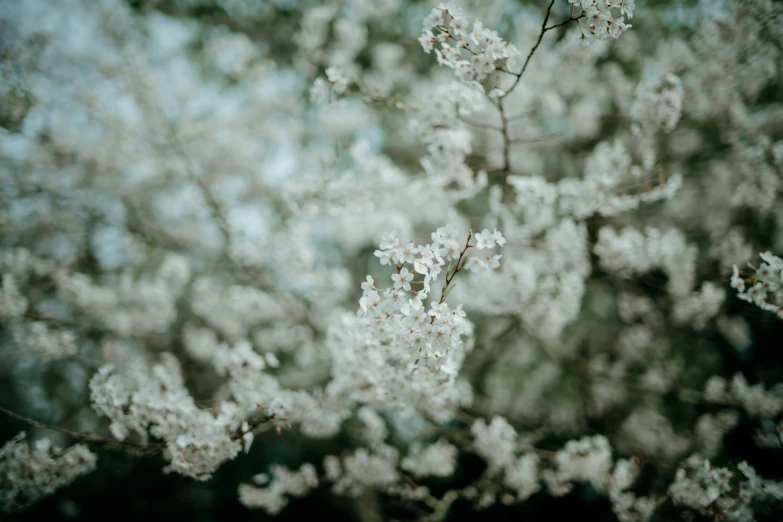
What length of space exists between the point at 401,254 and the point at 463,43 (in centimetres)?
105

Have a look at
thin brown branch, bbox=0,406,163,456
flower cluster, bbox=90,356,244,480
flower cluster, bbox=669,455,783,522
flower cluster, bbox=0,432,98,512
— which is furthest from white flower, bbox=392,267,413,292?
flower cluster, bbox=0,432,98,512

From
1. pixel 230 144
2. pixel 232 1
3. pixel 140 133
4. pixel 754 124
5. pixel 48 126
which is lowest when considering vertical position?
pixel 48 126

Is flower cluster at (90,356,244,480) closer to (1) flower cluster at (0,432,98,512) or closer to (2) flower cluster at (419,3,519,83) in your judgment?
(1) flower cluster at (0,432,98,512)

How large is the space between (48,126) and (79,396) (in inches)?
141

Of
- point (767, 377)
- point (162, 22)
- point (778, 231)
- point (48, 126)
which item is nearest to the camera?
point (767, 377)

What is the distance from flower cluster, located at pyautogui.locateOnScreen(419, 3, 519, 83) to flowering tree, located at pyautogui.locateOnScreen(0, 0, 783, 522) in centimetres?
2

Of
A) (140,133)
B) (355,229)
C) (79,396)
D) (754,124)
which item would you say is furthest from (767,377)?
(79,396)

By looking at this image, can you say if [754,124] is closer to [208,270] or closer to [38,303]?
[208,270]

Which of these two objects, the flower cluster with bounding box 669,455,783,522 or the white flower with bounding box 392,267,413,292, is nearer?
the white flower with bounding box 392,267,413,292

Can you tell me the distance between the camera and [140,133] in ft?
15.1

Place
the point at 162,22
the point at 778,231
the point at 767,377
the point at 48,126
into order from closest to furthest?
the point at 767,377 < the point at 778,231 < the point at 48,126 < the point at 162,22

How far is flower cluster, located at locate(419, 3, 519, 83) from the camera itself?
5.92 feet

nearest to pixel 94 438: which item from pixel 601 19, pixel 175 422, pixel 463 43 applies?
pixel 175 422

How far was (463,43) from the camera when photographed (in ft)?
6.00
